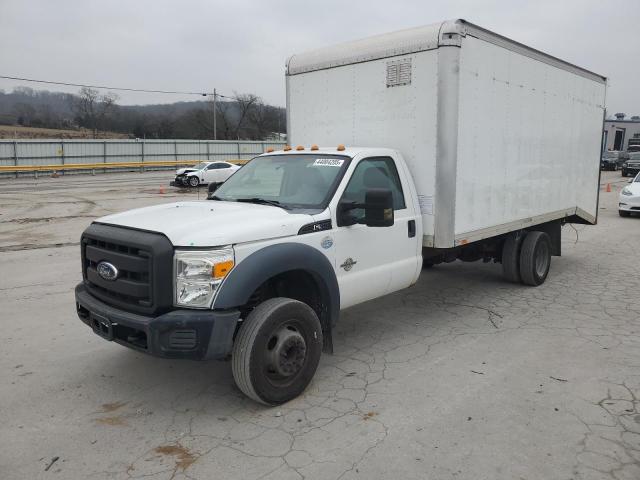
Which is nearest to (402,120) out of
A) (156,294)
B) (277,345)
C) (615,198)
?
(277,345)

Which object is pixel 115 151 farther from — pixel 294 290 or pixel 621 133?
pixel 621 133

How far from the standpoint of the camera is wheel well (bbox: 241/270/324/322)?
434 cm

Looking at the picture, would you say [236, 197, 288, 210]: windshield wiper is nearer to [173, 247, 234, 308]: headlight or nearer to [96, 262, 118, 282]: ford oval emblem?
[173, 247, 234, 308]: headlight

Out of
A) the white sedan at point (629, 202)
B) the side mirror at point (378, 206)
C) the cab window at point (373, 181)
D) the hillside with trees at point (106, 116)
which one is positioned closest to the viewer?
the side mirror at point (378, 206)

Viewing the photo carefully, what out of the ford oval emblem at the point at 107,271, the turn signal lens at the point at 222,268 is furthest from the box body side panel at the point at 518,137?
the ford oval emblem at the point at 107,271

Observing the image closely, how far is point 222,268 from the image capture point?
370 cm

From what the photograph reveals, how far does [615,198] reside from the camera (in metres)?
21.6

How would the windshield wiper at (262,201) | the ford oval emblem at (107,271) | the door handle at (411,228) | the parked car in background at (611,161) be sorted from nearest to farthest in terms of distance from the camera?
the ford oval emblem at (107,271)
the windshield wiper at (262,201)
the door handle at (411,228)
the parked car in background at (611,161)

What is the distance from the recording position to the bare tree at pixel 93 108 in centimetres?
6531

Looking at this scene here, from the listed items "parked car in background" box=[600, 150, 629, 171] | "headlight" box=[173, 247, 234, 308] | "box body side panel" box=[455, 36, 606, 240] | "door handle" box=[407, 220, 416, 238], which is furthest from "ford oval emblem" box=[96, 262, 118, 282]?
"parked car in background" box=[600, 150, 629, 171]

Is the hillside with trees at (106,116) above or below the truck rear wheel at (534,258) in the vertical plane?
above

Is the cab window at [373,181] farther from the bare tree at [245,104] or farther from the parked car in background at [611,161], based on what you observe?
the bare tree at [245,104]

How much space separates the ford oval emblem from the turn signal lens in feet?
2.76

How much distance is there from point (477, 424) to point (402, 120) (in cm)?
319
